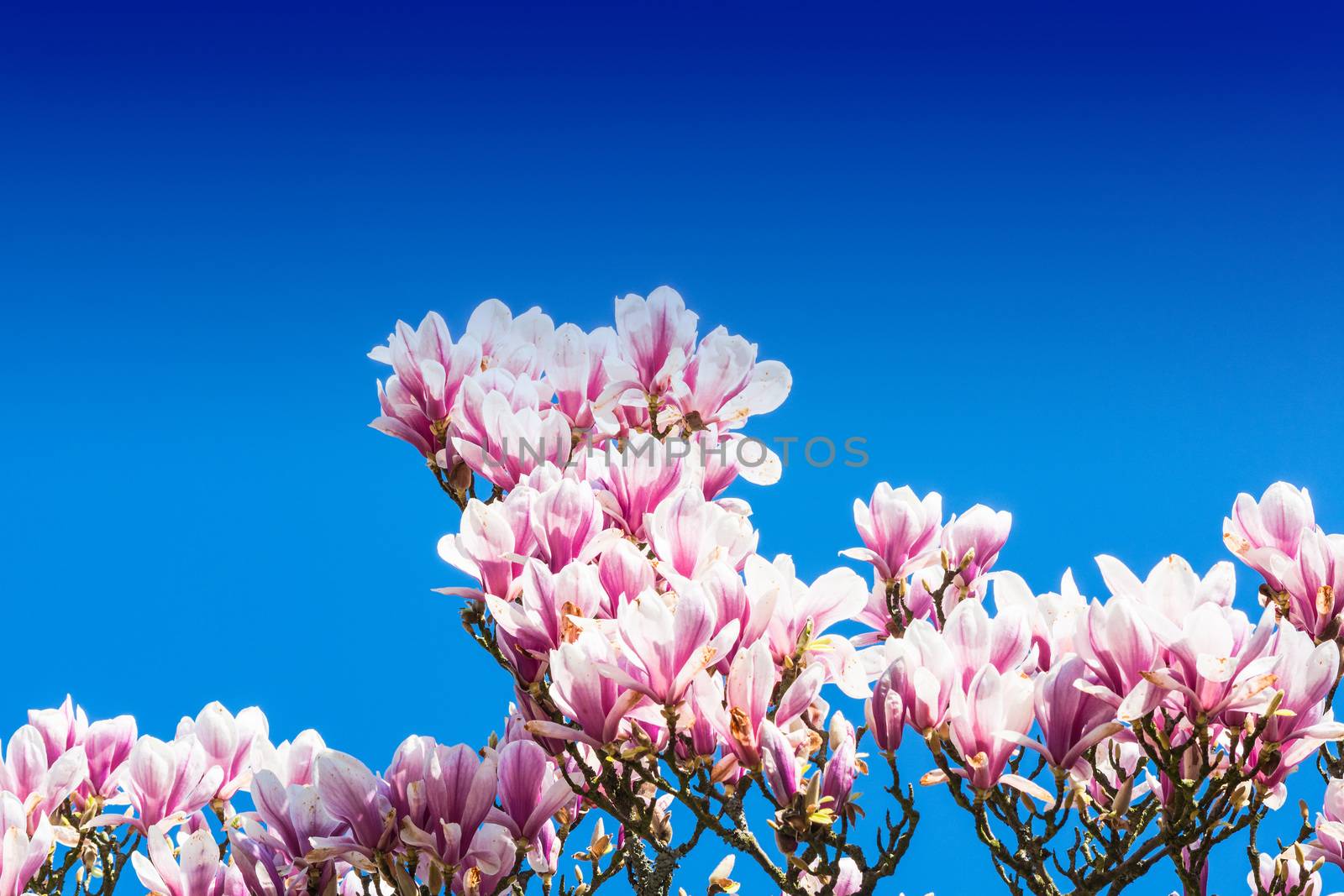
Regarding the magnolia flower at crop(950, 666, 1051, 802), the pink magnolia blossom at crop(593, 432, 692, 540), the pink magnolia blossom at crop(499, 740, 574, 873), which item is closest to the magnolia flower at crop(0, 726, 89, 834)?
the pink magnolia blossom at crop(499, 740, 574, 873)

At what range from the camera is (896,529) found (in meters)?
3.37

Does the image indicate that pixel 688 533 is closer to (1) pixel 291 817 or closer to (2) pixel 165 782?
(1) pixel 291 817

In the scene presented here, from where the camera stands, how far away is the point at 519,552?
104 inches

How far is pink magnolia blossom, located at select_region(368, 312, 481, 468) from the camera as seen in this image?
338 cm

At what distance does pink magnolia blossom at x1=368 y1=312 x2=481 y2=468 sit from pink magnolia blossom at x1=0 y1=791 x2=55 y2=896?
1.38 meters

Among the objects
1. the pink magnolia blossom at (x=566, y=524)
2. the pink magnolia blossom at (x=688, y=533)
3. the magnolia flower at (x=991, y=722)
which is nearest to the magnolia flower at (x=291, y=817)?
the pink magnolia blossom at (x=566, y=524)

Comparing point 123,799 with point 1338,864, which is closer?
point 1338,864

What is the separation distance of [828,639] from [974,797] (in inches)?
17.9

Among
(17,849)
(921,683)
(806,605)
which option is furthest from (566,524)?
(17,849)

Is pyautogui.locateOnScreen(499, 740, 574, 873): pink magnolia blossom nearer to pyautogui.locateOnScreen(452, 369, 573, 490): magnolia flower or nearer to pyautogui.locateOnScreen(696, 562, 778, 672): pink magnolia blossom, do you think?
pyautogui.locateOnScreen(696, 562, 778, 672): pink magnolia blossom

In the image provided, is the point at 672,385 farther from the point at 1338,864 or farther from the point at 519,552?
the point at 1338,864

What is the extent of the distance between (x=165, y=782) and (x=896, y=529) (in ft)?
7.15

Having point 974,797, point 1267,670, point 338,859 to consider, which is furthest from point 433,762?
point 1267,670

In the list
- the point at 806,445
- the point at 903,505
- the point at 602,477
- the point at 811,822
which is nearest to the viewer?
the point at 811,822
